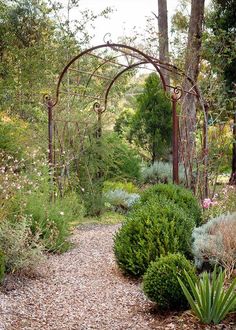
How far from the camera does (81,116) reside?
28.3 ft

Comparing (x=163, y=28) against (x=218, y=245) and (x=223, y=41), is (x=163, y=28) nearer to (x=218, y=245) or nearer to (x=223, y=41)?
(x=223, y=41)

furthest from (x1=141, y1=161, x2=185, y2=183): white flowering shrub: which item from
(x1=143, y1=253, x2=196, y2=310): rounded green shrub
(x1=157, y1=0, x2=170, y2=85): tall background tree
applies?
(x1=143, y1=253, x2=196, y2=310): rounded green shrub

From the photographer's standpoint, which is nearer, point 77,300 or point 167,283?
point 167,283

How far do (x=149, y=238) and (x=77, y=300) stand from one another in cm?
93

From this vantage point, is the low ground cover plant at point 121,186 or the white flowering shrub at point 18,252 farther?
the low ground cover plant at point 121,186

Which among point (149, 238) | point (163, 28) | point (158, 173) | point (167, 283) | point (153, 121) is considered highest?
point (163, 28)

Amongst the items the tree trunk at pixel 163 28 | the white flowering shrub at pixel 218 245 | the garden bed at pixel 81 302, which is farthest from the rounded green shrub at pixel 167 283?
the tree trunk at pixel 163 28

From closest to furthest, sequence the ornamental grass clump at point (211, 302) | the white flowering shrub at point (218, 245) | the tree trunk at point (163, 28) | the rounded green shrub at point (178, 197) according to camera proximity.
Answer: the ornamental grass clump at point (211, 302)
the white flowering shrub at point (218, 245)
the rounded green shrub at point (178, 197)
the tree trunk at point (163, 28)

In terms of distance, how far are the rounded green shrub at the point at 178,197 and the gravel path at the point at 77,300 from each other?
1.10 metres

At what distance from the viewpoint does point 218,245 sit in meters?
4.86

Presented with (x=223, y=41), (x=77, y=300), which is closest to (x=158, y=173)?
(x=223, y=41)

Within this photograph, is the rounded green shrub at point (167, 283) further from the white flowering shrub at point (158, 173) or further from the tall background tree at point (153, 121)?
the tall background tree at point (153, 121)

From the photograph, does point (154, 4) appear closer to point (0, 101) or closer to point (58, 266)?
point (0, 101)

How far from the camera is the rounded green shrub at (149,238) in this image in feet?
15.9
